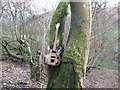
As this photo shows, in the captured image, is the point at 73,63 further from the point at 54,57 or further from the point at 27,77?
the point at 27,77

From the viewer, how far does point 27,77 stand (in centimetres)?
411

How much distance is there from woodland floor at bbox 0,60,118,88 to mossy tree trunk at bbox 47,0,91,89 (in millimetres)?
1721

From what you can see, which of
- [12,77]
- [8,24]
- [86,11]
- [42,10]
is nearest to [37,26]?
[42,10]

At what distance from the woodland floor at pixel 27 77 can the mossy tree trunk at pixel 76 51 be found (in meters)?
1.72

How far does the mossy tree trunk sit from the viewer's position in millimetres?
1988

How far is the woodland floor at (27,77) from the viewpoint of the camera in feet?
12.3

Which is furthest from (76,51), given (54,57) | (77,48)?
(54,57)

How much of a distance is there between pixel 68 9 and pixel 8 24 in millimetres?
2222

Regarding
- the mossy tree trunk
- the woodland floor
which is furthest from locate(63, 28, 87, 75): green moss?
the woodland floor

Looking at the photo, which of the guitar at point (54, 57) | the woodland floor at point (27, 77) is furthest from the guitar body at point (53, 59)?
the woodland floor at point (27, 77)

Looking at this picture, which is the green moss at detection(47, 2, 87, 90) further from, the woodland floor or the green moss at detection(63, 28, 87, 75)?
the woodland floor

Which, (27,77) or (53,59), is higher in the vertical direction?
(53,59)

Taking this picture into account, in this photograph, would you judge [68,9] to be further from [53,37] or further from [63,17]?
[53,37]

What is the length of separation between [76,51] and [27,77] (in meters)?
2.26
